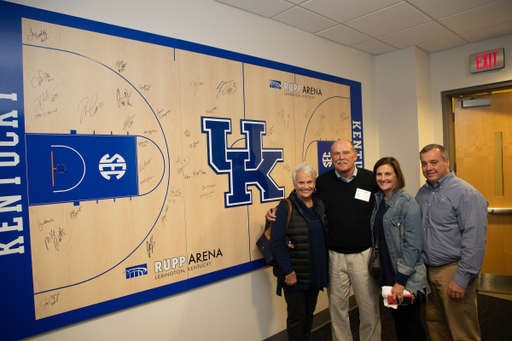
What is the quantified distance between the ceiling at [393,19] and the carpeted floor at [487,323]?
2.88 metres

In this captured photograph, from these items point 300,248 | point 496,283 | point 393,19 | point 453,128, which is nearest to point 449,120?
point 453,128

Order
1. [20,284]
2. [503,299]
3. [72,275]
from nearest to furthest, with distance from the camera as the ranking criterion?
[20,284]
[72,275]
[503,299]

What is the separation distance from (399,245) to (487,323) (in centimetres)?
191

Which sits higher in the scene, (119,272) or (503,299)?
(119,272)

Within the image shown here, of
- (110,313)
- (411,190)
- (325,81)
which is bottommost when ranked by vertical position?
(110,313)

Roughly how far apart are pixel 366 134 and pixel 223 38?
2.18 m

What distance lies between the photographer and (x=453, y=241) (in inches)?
81.4

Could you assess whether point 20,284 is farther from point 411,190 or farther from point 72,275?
point 411,190

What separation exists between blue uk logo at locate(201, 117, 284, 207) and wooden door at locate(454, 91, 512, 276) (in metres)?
2.63

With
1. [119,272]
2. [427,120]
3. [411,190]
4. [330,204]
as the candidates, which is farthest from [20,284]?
[427,120]

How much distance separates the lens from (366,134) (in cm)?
381
